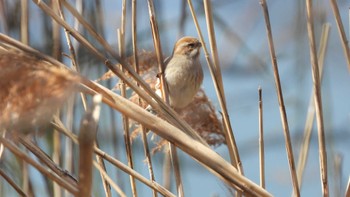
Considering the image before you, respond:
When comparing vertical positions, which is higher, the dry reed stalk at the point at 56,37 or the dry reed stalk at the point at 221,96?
the dry reed stalk at the point at 56,37

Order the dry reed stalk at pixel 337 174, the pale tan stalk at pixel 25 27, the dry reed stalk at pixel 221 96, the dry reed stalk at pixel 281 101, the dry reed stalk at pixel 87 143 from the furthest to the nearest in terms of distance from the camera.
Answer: the dry reed stalk at pixel 337 174 < the pale tan stalk at pixel 25 27 < the dry reed stalk at pixel 221 96 < the dry reed stalk at pixel 281 101 < the dry reed stalk at pixel 87 143

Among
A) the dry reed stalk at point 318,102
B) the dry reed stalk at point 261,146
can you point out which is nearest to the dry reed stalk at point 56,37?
the dry reed stalk at point 261,146

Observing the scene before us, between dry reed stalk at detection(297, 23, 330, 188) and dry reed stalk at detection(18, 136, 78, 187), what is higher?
dry reed stalk at detection(297, 23, 330, 188)

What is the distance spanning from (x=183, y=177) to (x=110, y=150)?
244 millimetres

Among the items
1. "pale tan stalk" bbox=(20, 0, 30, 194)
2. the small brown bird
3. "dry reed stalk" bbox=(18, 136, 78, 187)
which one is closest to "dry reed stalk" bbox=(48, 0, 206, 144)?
"dry reed stalk" bbox=(18, 136, 78, 187)

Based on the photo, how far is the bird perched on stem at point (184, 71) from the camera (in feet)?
9.24

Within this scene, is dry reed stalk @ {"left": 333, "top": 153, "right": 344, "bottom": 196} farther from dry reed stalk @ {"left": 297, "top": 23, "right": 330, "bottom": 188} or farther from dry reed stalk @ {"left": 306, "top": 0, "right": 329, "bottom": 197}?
dry reed stalk @ {"left": 306, "top": 0, "right": 329, "bottom": 197}

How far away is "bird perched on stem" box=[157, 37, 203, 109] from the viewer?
2.82 m

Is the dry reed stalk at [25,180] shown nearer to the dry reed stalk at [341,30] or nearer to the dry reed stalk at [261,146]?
the dry reed stalk at [261,146]

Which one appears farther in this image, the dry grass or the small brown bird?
the small brown bird

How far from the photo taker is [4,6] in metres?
1.85

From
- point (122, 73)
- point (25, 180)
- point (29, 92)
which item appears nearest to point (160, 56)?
point (122, 73)

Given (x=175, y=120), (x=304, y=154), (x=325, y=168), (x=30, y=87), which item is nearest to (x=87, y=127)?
(x=30, y=87)

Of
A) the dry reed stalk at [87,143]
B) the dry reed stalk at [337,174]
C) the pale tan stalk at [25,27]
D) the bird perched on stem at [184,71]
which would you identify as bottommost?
the dry reed stalk at [87,143]
